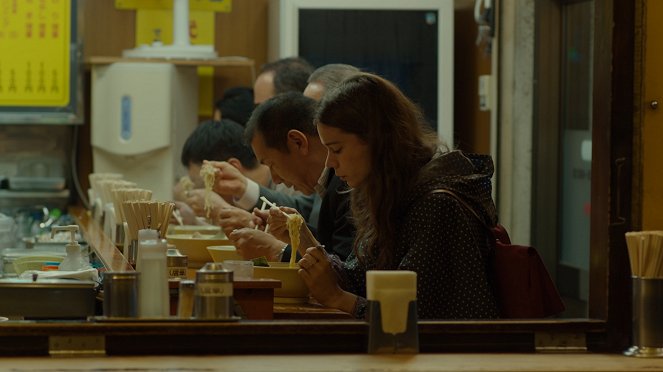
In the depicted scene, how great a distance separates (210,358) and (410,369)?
394 millimetres

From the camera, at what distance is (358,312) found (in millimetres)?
3232

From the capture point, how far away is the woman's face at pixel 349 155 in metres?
3.31

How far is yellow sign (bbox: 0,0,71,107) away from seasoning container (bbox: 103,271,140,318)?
15.3 feet

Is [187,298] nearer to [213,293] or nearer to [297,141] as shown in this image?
[213,293]

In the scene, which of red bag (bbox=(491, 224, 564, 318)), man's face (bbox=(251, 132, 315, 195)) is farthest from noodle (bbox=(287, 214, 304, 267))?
man's face (bbox=(251, 132, 315, 195))

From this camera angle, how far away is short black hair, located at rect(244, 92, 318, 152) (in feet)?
14.3

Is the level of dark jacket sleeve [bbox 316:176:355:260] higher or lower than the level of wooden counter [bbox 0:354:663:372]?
higher

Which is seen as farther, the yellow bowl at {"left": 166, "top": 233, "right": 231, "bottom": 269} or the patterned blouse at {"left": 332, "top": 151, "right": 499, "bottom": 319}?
the yellow bowl at {"left": 166, "top": 233, "right": 231, "bottom": 269}

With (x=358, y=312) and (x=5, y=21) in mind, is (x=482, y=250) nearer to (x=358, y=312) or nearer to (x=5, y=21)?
(x=358, y=312)

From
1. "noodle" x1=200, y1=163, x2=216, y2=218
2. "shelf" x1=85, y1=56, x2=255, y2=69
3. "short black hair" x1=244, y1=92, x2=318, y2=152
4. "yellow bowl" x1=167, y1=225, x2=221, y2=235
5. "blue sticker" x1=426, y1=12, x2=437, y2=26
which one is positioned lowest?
"yellow bowl" x1=167, y1=225, x2=221, y2=235

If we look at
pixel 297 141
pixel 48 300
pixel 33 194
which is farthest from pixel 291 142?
pixel 33 194

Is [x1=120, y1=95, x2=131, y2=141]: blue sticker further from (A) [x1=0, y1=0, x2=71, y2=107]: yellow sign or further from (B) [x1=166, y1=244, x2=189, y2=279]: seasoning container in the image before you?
(B) [x1=166, y1=244, x2=189, y2=279]: seasoning container

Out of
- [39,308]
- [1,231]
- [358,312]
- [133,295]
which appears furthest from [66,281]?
[1,231]

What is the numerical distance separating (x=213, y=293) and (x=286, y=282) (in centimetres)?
97
